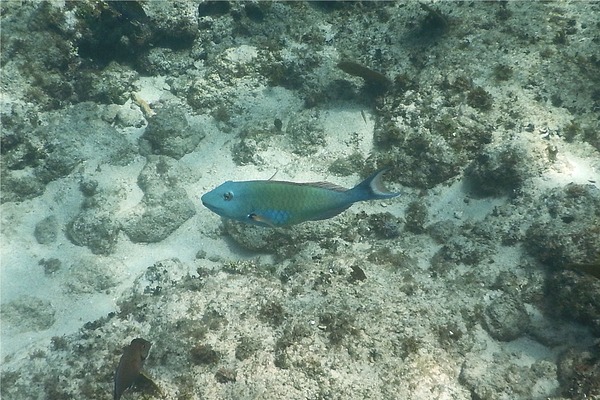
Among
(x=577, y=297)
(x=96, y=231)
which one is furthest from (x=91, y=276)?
(x=577, y=297)

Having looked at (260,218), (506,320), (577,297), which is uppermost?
(260,218)

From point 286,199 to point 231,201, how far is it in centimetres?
37

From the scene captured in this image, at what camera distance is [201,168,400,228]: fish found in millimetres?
2629

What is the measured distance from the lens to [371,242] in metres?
5.05

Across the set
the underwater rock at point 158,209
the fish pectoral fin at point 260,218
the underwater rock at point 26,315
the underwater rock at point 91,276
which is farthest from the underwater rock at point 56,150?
the fish pectoral fin at point 260,218

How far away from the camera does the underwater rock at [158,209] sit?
220 inches

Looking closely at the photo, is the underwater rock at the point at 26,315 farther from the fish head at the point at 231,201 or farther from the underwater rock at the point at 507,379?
the underwater rock at the point at 507,379

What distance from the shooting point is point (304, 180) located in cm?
586

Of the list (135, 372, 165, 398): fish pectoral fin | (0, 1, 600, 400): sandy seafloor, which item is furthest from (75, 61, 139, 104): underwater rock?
(135, 372, 165, 398): fish pectoral fin

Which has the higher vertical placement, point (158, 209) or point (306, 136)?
point (306, 136)

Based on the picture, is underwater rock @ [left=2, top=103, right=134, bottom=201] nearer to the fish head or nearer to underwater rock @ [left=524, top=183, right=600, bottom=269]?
the fish head

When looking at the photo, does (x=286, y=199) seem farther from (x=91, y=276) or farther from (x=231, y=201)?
(x=91, y=276)

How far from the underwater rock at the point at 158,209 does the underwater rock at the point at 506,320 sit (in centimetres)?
390

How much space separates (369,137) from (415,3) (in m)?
2.77
